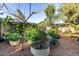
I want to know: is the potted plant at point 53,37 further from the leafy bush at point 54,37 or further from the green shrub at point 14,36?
the green shrub at point 14,36

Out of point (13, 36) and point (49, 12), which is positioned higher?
point (49, 12)

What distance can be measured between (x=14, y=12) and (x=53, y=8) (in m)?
0.42

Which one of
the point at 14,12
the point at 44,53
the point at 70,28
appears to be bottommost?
the point at 44,53

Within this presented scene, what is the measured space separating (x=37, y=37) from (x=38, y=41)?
0.04 m

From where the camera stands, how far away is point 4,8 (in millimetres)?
2650

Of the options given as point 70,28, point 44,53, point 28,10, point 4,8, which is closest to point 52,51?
point 44,53

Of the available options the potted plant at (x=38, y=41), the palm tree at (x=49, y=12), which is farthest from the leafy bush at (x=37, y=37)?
the palm tree at (x=49, y=12)

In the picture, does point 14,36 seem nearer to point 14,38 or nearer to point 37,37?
point 14,38

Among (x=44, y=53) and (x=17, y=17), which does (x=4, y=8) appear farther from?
(x=44, y=53)

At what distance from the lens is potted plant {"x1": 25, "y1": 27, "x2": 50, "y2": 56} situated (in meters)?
2.63

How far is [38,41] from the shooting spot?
8.67 ft

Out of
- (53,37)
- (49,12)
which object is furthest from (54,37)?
(49,12)

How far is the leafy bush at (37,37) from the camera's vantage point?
2.64 m

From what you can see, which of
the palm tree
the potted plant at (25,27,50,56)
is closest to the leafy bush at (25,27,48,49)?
the potted plant at (25,27,50,56)
